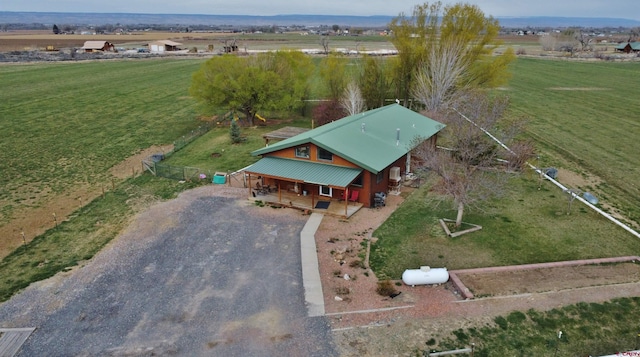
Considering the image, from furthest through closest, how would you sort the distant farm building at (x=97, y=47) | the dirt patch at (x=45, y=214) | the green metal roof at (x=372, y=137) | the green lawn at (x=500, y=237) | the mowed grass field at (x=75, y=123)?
the distant farm building at (x=97, y=47)
the mowed grass field at (x=75, y=123)
the green metal roof at (x=372, y=137)
the dirt patch at (x=45, y=214)
the green lawn at (x=500, y=237)

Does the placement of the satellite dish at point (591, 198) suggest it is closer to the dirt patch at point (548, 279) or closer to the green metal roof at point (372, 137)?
the dirt patch at point (548, 279)

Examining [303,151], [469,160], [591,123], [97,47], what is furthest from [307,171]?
[97,47]

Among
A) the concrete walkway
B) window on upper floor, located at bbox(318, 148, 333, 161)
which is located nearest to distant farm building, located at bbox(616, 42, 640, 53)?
window on upper floor, located at bbox(318, 148, 333, 161)

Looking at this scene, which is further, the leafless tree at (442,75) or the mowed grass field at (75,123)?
the leafless tree at (442,75)

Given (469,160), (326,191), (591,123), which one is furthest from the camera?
(591,123)

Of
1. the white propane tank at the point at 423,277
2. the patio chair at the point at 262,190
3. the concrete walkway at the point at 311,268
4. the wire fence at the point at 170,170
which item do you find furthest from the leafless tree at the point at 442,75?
the white propane tank at the point at 423,277

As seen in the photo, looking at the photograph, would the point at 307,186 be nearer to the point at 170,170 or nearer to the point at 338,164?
the point at 338,164

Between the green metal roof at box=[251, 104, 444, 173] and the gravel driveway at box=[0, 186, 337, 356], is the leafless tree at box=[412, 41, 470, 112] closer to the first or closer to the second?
the green metal roof at box=[251, 104, 444, 173]
